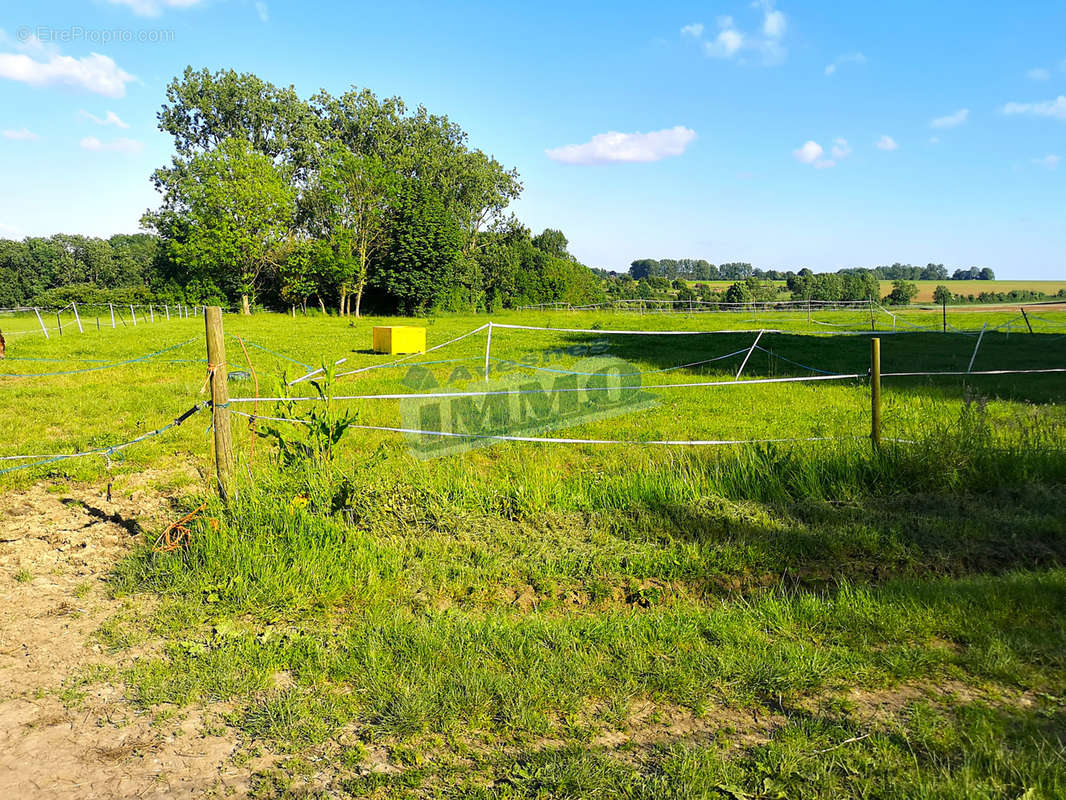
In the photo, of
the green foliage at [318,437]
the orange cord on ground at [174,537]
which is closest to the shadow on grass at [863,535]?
the green foliage at [318,437]

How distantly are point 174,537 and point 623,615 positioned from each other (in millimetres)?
3375

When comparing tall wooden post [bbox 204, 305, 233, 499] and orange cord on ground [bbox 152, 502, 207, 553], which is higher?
tall wooden post [bbox 204, 305, 233, 499]

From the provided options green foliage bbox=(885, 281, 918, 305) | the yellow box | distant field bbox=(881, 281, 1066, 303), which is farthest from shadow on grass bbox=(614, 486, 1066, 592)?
distant field bbox=(881, 281, 1066, 303)

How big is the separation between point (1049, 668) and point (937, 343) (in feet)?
68.3

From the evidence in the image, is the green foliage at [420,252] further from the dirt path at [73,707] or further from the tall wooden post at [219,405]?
the dirt path at [73,707]

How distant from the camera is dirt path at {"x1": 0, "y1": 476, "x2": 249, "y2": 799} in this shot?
2.54 meters

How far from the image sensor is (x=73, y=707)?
302 centimetres

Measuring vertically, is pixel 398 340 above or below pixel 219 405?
above

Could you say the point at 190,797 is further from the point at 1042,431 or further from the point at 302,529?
the point at 1042,431

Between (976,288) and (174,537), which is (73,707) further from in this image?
(976,288)

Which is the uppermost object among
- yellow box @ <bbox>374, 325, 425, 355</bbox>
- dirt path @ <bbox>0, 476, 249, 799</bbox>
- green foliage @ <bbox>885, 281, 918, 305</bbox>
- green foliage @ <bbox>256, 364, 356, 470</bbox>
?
green foliage @ <bbox>885, 281, 918, 305</bbox>

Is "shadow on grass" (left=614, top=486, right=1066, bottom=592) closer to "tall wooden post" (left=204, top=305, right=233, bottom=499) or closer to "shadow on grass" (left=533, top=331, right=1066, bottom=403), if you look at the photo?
"tall wooden post" (left=204, top=305, right=233, bottom=499)

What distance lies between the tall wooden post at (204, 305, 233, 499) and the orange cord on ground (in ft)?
1.16

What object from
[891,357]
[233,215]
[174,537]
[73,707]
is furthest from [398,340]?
[233,215]
